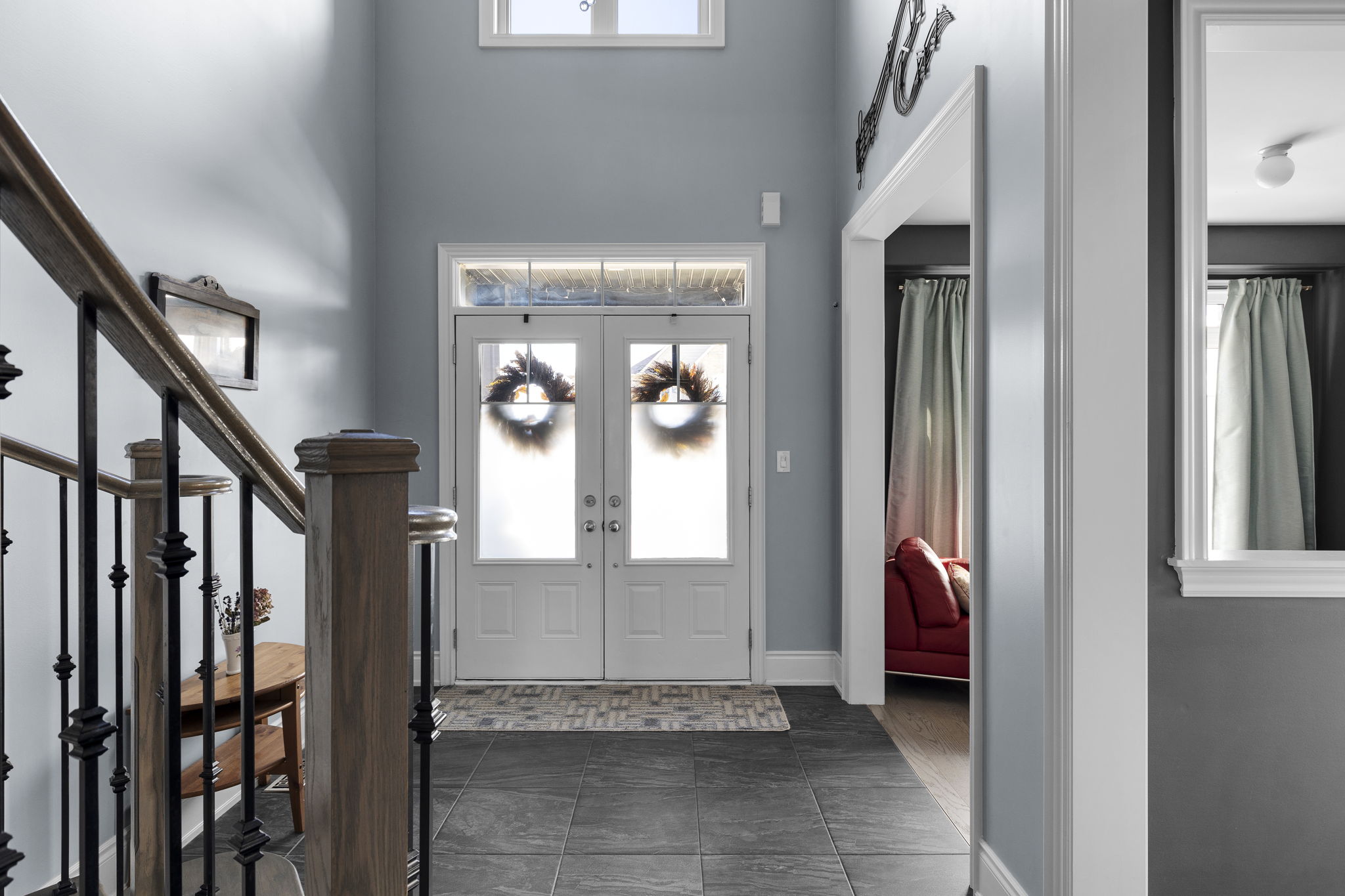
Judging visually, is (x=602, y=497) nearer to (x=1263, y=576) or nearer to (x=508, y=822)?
(x=508, y=822)

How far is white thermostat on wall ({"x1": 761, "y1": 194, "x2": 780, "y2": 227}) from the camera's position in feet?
13.8

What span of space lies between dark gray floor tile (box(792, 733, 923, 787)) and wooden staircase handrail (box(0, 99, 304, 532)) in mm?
2639

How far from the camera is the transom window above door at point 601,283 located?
14.1 ft

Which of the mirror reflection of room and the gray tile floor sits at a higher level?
the mirror reflection of room

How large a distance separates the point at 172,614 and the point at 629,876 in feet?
6.11

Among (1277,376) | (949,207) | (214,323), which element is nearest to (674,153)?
(949,207)

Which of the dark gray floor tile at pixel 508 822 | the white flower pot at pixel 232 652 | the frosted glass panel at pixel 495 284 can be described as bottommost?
the dark gray floor tile at pixel 508 822

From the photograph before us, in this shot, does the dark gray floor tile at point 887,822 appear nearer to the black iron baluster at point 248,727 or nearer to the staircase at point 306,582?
the staircase at point 306,582

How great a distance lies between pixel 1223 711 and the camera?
1.84 metres

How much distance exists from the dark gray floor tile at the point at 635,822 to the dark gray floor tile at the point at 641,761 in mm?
68

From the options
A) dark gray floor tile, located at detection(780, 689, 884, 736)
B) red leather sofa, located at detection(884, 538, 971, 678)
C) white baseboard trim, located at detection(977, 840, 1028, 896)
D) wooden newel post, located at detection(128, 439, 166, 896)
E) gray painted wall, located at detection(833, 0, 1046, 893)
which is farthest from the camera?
red leather sofa, located at detection(884, 538, 971, 678)

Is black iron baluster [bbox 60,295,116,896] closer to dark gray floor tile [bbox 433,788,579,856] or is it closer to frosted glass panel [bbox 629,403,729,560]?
dark gray floor tile [bbox 433,788,579,856]

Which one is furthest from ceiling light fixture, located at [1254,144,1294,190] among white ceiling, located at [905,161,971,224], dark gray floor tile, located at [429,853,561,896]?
dark gray floor tile, located at [429,853,561,896]

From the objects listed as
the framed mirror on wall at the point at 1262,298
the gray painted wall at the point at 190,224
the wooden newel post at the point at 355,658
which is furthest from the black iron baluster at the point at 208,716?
the framed mirror on wall at the point at 1262,298
